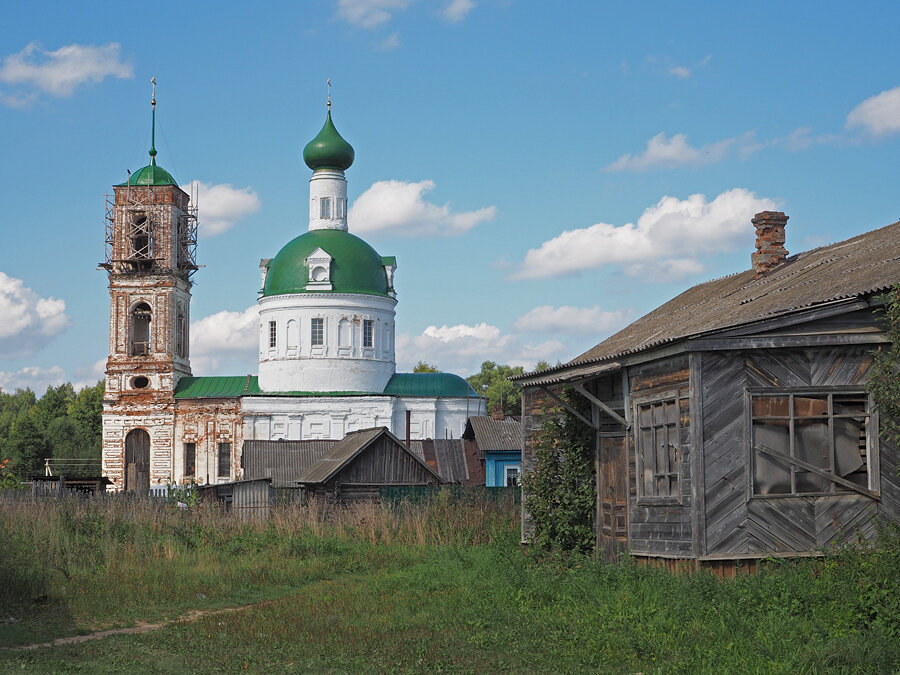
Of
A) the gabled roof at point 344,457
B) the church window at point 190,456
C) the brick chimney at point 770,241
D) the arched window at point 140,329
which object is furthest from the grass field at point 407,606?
the arched window at point 140,329

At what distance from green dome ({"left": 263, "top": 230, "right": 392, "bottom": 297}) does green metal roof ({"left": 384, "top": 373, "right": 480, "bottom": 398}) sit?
4610mm

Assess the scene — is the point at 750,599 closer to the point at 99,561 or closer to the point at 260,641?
the point at 260,641

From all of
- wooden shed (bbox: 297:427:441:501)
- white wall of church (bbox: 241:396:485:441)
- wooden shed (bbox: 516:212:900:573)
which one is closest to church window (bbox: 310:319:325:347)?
white wall of church (bbox: 241:396:485:441)

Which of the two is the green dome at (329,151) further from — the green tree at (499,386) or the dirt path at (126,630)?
the dirt path at (126,630)

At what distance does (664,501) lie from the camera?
1341 cm

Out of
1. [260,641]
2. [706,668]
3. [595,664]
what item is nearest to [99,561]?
[260,641]

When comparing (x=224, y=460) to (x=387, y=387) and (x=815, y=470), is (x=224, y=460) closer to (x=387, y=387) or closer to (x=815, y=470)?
(x=387, y=387)

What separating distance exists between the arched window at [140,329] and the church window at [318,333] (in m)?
8.88

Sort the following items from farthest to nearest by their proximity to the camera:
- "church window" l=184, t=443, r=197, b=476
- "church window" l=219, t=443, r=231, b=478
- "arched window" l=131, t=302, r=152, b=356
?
"arched window" l=131, t=302, r=152, b=356 → "church window" l=184, t=443, r=197, b=476 → "church window" l=219, t=443, r=231, b=478

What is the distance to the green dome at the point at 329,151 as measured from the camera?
5600 cm

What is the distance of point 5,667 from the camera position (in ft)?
32.6

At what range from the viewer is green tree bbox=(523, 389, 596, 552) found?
55.2ft

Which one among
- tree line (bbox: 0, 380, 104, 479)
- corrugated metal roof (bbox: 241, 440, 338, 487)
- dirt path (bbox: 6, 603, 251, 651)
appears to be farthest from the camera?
tree line (bbox: 0, 380, 104, 479)

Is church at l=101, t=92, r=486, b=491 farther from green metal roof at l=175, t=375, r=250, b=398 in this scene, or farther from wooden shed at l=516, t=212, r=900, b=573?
wooden shed at l=516, t=212, r=900, b=573
